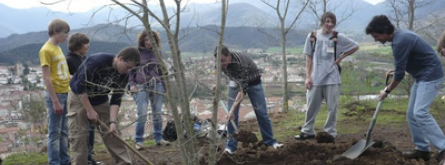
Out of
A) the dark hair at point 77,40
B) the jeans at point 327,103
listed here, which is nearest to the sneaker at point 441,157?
the jeans at point 327,103

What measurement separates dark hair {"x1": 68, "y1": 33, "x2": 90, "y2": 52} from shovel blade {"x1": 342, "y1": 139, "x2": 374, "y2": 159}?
9.97 ft

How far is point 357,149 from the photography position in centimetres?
473

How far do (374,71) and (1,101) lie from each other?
274 inches

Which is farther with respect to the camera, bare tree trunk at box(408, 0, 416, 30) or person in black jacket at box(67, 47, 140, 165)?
bare tree trunk at box(408, 0, 416, 30)

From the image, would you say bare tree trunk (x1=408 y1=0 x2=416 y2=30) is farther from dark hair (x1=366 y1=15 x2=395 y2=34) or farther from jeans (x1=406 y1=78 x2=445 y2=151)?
dark hair (x1=366 y1=15 x2=395 y2=34)

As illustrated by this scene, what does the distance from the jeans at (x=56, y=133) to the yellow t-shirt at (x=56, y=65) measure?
0.11 metres


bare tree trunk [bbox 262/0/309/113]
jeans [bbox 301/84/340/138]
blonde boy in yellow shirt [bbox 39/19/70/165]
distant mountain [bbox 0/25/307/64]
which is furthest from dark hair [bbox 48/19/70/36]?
bare tree trunk [bbox 262/0/309/113]

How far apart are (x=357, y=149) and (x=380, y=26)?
4.53 ft

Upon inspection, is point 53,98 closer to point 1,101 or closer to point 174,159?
point 174,159

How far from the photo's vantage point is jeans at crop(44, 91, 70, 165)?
4.57 metres

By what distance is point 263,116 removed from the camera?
512 cm

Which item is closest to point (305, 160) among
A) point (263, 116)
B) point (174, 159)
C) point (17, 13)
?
point (263, 116)

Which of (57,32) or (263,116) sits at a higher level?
(57,32)

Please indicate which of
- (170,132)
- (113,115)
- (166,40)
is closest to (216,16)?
(166,40)
